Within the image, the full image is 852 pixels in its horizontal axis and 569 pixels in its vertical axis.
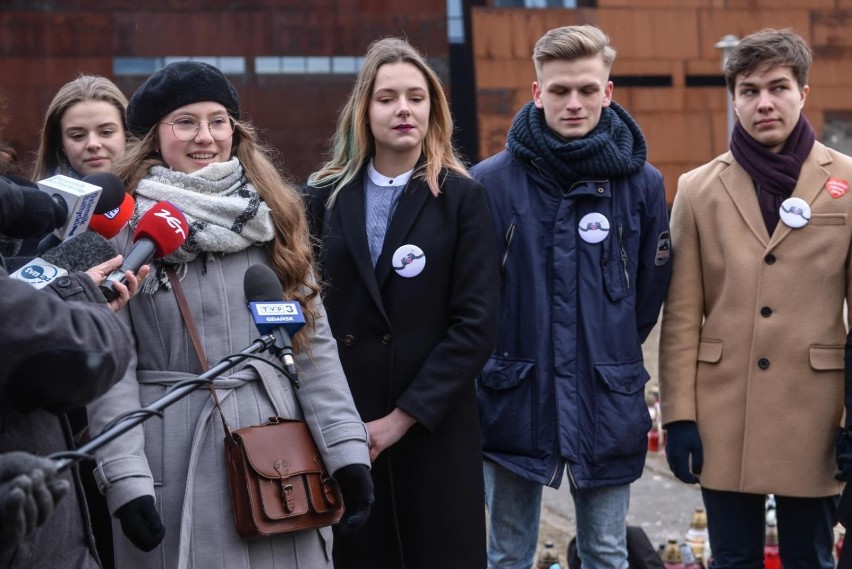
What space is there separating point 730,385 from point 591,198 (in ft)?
2.75

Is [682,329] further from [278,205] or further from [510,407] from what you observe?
[278,205]

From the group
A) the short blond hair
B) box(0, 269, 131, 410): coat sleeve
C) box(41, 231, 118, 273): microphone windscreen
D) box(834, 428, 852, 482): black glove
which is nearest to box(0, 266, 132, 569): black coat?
box(0, 269, 131, 410): coat sleeve

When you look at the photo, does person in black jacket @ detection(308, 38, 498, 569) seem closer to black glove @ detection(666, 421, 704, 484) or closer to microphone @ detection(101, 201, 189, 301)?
black glove @ detection(666, 421, 704, 484)

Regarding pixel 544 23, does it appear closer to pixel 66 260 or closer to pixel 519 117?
pixel 519 117

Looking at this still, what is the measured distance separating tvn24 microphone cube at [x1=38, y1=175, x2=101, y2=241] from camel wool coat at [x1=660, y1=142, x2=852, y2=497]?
2256 millimetres

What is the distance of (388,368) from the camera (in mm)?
3682

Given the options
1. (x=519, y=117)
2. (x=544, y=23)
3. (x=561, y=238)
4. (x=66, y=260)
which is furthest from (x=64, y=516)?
(x=544, y=23)

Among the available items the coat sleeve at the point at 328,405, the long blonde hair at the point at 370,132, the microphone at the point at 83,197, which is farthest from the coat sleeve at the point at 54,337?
the long blonde hair at the point at 370,132

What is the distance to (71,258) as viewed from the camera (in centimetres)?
269

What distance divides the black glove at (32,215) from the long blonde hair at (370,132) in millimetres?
1634

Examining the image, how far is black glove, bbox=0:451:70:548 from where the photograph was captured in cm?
189

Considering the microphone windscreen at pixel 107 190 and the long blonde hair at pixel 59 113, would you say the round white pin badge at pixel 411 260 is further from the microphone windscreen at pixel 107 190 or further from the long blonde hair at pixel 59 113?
the long blonde hair at pixel 59 113

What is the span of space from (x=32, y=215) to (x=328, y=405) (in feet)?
3.73

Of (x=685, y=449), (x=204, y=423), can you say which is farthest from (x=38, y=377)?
(x=685, y=449)
